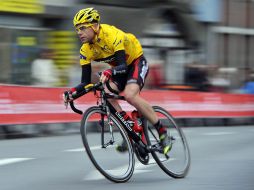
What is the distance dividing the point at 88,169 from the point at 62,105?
6.31 meters

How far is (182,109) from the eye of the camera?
63.5 feet

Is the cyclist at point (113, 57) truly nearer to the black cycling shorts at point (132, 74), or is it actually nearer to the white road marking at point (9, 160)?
the black cycling shorts at point (132, 74)

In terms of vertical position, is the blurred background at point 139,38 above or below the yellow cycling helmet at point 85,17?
below

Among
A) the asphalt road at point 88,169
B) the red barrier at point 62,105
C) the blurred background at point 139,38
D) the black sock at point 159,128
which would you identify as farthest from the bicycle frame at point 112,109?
the blurred background at point 139,38

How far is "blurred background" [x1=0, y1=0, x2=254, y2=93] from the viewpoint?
18234mm

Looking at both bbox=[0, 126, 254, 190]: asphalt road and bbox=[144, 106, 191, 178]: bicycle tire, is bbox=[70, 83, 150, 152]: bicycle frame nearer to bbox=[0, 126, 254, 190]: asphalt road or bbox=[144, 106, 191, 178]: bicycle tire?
bbox=[144, 106, 191, 178]: bicycle tire

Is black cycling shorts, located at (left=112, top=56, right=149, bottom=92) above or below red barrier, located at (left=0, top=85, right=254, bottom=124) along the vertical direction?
above

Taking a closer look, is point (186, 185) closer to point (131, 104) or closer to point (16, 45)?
point (131, 104)

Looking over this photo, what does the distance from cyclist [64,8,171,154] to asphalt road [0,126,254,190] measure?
756 mm

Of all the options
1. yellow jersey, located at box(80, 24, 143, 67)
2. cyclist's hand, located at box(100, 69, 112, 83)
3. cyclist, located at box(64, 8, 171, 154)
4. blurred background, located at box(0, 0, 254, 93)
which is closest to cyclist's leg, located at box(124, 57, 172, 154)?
cyclist, located at box(64, 8, 171, 154)

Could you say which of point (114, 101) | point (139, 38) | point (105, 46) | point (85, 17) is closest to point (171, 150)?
point (114, 101)

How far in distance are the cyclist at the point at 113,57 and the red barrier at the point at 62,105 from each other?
6307mm

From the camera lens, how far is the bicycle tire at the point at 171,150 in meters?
8.50

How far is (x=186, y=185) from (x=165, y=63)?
1627cm
